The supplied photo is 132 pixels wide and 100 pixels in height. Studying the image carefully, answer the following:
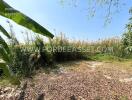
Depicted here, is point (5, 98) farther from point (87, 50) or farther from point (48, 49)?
point (87, 50)

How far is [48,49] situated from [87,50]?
3001 mm

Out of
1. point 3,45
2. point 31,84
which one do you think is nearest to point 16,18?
point 3,45

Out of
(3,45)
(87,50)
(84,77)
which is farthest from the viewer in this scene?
(87,50)

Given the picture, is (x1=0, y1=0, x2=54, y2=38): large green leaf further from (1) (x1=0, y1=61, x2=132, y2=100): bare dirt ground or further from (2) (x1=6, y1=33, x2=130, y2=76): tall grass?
(2) (x1=6, y1=33, x2=130, y2=76): tall grass

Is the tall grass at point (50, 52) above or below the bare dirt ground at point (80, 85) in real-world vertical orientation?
above

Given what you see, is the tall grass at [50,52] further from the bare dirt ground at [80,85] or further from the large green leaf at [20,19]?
the large green leaf at [20,19]

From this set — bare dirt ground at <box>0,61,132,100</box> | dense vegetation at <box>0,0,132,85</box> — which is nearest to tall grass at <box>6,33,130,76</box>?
dense vegetation at <box>0,0,132,85</box>

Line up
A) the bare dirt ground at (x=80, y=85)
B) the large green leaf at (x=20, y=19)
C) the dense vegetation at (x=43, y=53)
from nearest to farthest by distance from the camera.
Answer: the large green leaf at (x=20, y=19) → the bare dirt ground at (x=80, y=85) → the dense vegetation at (x=43, y=53)

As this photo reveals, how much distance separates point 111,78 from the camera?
7.42m

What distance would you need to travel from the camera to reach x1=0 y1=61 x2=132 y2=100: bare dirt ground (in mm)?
6109

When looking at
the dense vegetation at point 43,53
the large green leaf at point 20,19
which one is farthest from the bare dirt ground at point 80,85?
the large green leaf at point 20,19

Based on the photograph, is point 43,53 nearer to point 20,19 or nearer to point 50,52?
point 50,52

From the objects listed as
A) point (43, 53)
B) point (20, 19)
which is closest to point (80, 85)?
point (43, 53)

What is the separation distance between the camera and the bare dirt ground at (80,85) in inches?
241
